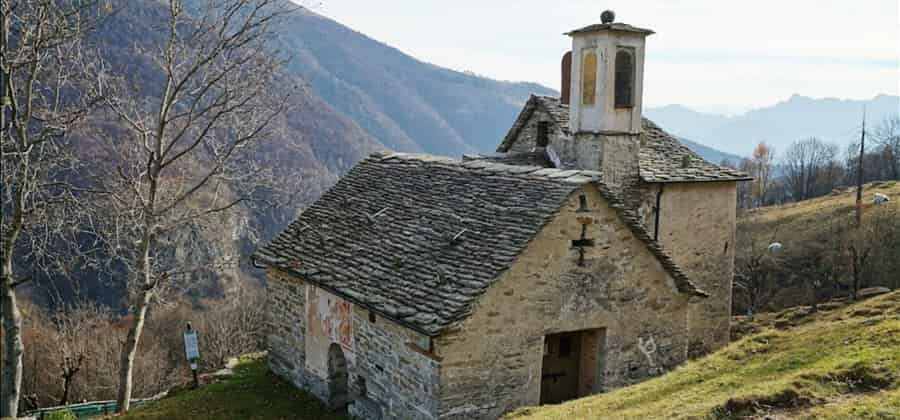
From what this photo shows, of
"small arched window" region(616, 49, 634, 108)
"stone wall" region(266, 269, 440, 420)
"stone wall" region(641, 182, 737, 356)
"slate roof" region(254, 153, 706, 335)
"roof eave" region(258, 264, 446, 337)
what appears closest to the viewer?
"roof eave" region(258, 264, 446, 337)

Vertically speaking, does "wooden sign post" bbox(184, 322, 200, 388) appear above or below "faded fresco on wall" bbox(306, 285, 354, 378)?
below

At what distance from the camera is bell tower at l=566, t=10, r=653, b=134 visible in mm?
15867

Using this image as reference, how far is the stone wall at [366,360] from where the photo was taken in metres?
10.4

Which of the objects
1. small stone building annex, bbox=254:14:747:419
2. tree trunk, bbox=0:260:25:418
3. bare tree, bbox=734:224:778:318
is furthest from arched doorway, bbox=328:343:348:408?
bare tree, bbox=734:224:778:318

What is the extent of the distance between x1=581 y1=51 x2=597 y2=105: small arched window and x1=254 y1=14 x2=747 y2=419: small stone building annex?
25 mm

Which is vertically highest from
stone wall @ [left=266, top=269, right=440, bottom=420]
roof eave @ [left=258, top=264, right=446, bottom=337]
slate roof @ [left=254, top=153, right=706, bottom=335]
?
slate roof @ [left=254, top=153, right=706, bottom=335]

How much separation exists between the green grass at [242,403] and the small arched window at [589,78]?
28.1 feet

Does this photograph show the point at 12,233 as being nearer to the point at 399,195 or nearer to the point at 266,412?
the point at 266,412

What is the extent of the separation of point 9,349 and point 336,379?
237 inches

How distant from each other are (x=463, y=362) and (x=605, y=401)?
6.65ft

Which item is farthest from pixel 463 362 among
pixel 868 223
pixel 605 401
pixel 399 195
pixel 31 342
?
pixel 868 223

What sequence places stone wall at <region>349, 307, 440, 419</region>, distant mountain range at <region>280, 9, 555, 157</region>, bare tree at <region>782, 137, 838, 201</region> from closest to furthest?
stone wall at <region>349, 307, 440, 419</region> < bare tree at <region>782, 137, 838, 201</region> < distant mountain range at <region>280, 9, 555, 157</region>

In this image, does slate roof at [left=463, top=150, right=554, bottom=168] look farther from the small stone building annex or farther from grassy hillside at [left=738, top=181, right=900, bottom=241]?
grassy hillside at [left=738, top=181, right=900, bottom=241]

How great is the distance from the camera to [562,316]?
1109cm
